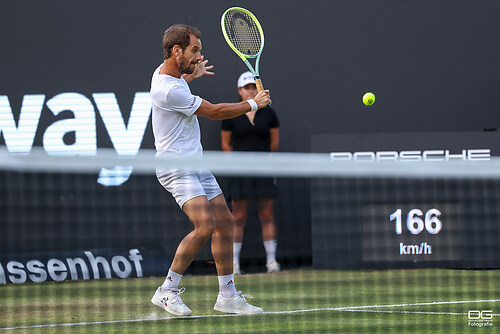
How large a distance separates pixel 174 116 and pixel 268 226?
2.66m

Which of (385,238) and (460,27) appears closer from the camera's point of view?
(385,238)

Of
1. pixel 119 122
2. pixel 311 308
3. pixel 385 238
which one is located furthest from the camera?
pixel 119 122

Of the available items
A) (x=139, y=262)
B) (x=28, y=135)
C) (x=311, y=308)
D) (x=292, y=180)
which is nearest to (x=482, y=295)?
(x=311, y=308)

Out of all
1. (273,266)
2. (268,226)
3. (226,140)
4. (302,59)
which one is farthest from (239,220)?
(302,59)

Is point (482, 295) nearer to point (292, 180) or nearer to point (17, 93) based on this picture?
point (292, 180)

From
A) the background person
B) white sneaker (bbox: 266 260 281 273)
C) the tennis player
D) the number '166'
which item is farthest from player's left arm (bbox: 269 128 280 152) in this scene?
the tennis player

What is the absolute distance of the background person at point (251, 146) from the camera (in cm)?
720

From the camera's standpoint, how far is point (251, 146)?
288 inches

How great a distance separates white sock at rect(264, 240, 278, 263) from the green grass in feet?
0.58

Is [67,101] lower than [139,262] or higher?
higher

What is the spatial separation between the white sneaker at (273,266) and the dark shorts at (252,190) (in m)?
0.60

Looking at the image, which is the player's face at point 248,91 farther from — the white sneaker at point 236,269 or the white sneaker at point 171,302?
the white sneaker at point 171,302

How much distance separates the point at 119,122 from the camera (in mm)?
7625

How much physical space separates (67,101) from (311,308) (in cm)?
352
